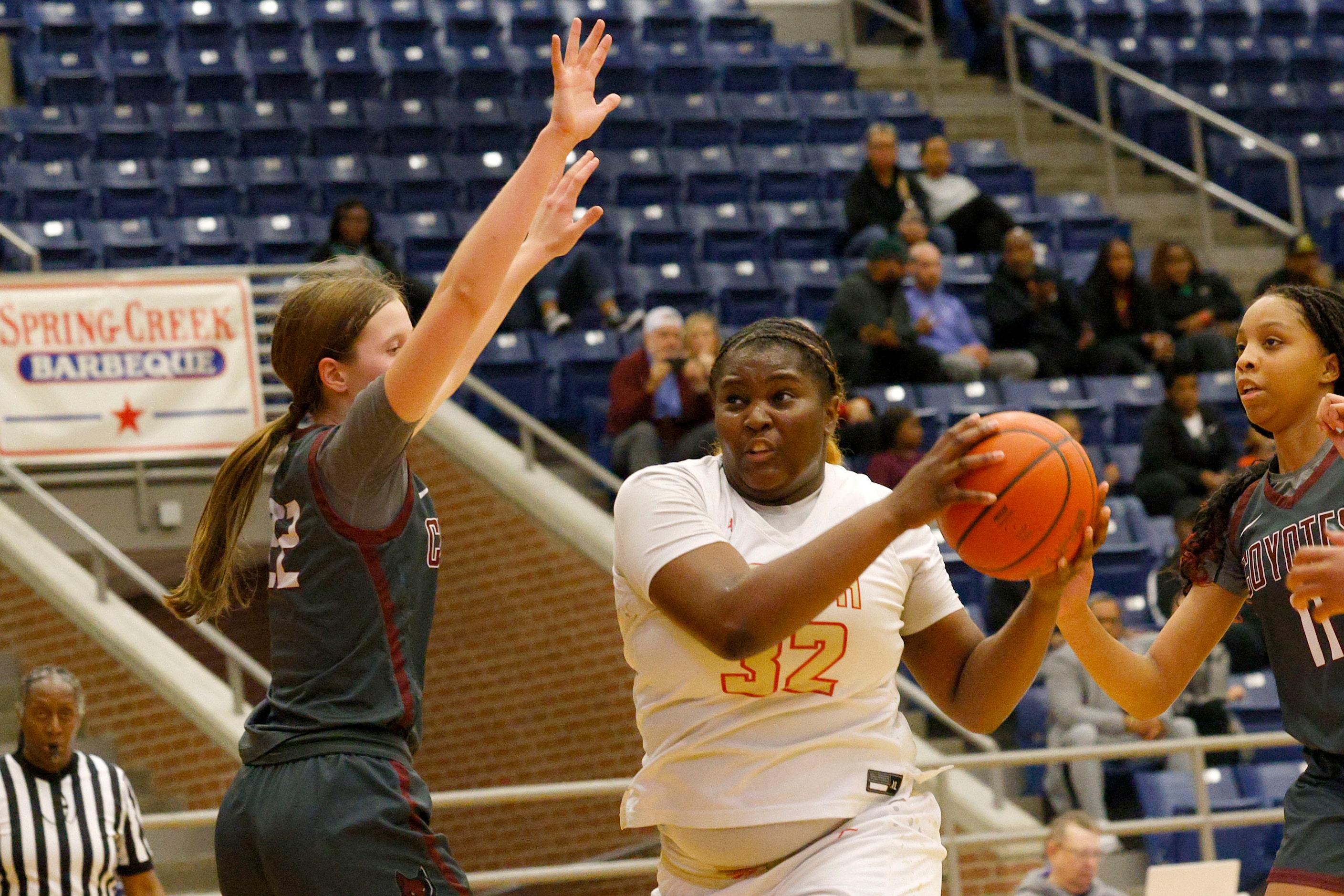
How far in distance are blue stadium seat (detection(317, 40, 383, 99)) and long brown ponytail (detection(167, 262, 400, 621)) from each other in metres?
10.4

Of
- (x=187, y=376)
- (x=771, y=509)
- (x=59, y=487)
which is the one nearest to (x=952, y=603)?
(x=771, y=509)

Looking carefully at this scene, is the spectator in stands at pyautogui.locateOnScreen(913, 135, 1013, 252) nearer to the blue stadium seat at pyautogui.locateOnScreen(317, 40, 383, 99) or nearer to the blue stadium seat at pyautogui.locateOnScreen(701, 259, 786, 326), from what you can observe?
the blue stadium seat at pyautogui.locateOnScreen(701, 259, 786, 326)

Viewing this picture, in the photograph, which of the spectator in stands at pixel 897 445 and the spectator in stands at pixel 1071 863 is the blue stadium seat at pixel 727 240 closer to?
the spectator in stands at pixel 897 445

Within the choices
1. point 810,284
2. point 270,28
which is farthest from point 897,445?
point 270,28

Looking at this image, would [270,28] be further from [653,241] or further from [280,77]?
[653,241]

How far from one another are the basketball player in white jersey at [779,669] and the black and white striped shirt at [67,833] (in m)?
3.00

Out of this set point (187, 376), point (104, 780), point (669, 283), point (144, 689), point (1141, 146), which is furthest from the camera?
point (1141, 146)

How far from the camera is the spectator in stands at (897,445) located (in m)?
8.75

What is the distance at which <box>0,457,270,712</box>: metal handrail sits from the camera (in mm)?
7523

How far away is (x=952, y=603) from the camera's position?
306 centimetres

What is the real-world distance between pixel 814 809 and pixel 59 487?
7224 mm

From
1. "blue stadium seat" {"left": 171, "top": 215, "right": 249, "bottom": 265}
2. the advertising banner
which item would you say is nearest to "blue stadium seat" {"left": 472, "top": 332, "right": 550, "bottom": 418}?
the advertising banner

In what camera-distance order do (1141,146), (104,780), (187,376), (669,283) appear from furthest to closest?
(1141,146)
(669,283)
(187,376)
(104,780)

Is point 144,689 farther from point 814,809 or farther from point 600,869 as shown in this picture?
point 814,809
